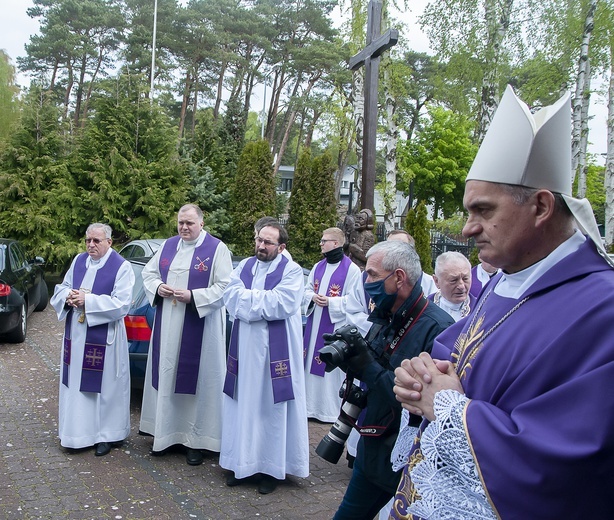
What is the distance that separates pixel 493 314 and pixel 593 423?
19.3 inches

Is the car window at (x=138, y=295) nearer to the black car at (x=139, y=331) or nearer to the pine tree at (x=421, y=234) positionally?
the black car at (x=139, y=331)

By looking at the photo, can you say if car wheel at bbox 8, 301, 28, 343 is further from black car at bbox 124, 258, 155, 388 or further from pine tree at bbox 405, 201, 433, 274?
pine tree at bbox 405, 201, 433, 274

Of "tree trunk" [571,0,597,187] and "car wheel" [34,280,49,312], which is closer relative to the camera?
"car wheel" [34,280,49,312]

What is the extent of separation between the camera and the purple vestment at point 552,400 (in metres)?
1.45

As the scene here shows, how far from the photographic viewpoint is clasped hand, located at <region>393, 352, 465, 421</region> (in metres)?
1.83

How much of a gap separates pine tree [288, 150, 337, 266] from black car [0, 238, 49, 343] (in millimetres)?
7911

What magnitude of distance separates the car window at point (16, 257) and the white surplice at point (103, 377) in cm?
506

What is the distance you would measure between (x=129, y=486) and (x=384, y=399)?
Result: 2.92 meters

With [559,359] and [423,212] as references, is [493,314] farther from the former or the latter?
[423,212]

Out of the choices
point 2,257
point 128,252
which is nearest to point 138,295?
point 2,257

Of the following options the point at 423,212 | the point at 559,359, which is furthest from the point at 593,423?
the point at 423,212

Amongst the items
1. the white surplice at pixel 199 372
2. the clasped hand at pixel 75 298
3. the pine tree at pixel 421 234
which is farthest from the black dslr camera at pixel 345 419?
the pine tree at pixel 421 234

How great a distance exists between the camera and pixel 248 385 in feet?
16.0

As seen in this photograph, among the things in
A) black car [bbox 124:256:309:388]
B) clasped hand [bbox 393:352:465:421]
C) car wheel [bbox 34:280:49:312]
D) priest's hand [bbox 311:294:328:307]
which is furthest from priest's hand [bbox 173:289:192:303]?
car wheel [bbox 34:280:49:312]
